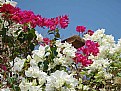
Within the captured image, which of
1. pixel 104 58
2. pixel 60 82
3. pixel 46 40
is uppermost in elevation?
pixel 46 40

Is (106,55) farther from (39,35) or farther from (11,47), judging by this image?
(11,47)

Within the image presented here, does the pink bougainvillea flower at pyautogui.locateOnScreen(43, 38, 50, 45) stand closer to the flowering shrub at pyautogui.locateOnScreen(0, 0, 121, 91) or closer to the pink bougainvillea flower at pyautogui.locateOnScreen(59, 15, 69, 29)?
the flowering shrub at pyautogui.locateOnScreen(0, 0, 121, 91)

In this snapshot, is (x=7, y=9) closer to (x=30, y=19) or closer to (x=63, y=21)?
(x=30, y=19)

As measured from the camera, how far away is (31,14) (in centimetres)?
320

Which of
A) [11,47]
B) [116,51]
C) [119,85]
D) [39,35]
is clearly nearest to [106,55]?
[116,51]

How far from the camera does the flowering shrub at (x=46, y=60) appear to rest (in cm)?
247

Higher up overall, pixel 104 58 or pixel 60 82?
pixel 104 58

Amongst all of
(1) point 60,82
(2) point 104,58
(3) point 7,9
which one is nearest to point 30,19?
(3) point 7,9

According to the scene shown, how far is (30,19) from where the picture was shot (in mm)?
3180

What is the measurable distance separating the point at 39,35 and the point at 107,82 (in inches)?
37.3

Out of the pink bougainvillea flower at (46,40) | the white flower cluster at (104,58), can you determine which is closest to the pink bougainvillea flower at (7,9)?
the pink bougainvillea flower at (46,40)

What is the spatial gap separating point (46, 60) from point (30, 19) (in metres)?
0.66

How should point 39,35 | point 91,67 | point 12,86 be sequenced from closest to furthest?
point 12,86, point 39,35, point 91,67

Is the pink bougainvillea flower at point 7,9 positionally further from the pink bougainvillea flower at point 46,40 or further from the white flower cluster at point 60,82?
the white flower cluster at point 60,82
